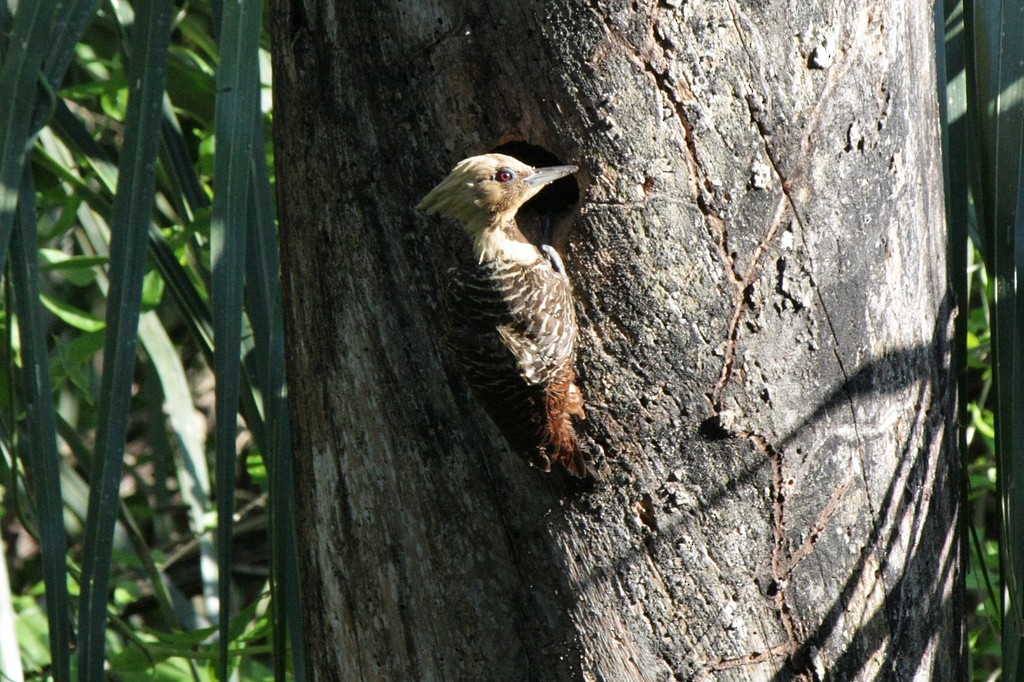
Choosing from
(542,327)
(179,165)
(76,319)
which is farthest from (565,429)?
(76,319)

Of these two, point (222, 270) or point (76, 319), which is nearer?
point (222, 270)

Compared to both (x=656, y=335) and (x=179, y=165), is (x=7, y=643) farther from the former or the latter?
(x=656, y=335)

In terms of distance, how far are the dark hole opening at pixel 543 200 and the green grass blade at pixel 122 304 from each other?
0.60 metres

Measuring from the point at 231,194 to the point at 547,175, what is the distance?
531mm

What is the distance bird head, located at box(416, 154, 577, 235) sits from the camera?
6.04ft

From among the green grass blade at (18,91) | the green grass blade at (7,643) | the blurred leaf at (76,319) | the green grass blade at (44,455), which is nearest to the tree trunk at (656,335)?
the green grass blade at (18,91)

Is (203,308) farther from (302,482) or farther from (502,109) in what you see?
(502,109)

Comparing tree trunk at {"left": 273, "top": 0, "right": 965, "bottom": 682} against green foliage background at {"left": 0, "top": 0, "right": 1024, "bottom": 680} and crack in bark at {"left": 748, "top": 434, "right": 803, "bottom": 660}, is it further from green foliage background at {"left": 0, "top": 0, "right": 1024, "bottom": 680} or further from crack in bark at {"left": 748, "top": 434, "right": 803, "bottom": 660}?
green foliage background at {"left": 0, "top": 0, "right": 1024, "bottom": 680}

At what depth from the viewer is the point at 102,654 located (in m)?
1.88

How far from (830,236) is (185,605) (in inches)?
126

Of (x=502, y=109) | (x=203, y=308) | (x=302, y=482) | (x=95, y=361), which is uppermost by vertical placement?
(x=502, y=109)

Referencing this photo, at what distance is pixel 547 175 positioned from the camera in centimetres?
188

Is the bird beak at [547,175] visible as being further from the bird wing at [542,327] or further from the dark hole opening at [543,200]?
the bird wing at [542,327]

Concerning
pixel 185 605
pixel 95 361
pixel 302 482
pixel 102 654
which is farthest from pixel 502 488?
pixel 95 361
